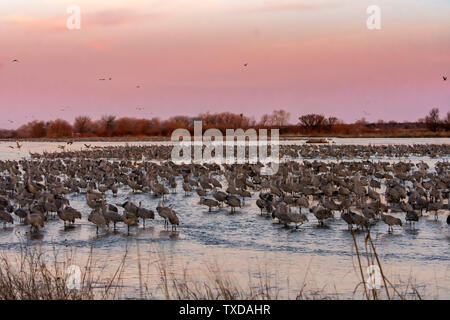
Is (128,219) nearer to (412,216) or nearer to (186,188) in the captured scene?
(412,216)

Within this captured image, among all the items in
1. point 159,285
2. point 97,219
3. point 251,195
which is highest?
point 97,219

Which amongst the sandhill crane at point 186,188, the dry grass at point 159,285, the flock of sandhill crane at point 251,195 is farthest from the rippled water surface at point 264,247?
the sandhill crane at point 186,188

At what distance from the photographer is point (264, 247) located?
36.5ft

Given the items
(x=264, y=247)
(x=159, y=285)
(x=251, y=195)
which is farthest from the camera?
(x=251, y=195)

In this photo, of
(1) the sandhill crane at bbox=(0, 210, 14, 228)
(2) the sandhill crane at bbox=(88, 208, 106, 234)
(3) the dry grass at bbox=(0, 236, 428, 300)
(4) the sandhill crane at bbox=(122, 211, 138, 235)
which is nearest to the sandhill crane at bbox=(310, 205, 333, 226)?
(3) the dry grass at bbox=(0, 236, 428, 300)

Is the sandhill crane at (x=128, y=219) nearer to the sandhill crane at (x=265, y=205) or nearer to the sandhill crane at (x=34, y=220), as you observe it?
the sandhill crane at (x=34, y=220)

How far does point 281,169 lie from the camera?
73.7ft

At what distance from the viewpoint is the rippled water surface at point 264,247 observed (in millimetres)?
8993

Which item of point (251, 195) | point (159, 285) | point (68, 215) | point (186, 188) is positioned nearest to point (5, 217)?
point (68, 215)

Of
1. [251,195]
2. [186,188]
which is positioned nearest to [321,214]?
[251,195]

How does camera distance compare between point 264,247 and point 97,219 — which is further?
point 97,219

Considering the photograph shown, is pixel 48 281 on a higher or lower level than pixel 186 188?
lower

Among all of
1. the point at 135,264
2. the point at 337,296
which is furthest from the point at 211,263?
the point at 337,296

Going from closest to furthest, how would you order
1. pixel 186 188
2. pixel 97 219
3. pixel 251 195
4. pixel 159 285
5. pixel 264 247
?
pixel 159 285 → pixel 264 247 → pixel 97 219 → pixel 251 195 → pixel 186 188
